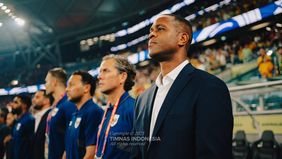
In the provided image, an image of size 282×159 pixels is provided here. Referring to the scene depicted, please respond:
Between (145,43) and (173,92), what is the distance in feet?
41.0

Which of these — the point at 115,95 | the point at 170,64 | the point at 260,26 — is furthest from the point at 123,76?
the point at 260,26

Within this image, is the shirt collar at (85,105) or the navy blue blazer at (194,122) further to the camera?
the shirt collar at (85,105)

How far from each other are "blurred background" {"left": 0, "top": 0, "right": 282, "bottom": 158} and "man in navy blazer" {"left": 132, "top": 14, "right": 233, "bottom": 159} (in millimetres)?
2685

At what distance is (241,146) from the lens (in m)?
4.21

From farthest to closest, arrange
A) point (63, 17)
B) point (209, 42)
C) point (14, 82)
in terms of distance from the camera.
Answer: point (14, 82), point (63, 17), point (209, 42)

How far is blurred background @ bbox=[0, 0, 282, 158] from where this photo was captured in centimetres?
424

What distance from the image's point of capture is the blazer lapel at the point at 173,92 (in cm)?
146

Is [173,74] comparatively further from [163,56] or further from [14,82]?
[14,82]

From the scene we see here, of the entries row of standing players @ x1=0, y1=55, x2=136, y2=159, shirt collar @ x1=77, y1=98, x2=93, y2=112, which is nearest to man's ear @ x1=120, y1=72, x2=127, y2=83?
row of standing players @ x1=0, y1=55, x2=136, y2=159

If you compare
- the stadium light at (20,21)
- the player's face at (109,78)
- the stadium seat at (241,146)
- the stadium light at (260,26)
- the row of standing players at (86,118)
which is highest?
the stadium light at (20,21)

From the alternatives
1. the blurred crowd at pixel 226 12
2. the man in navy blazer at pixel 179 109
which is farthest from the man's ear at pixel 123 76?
the blurred crowd at pixel 226 12

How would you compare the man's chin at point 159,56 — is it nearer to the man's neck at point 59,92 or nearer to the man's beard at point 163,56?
the man's beard at point 163,56

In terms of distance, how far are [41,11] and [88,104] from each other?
13.1 meters

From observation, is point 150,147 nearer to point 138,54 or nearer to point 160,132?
point 160,132
